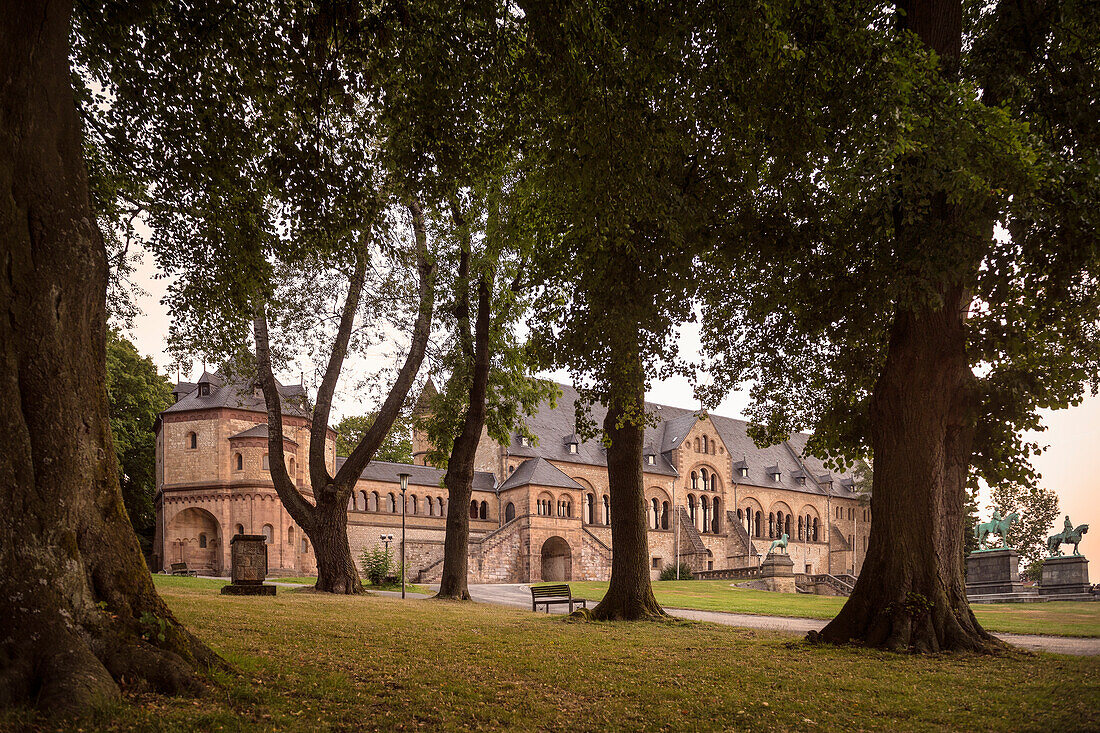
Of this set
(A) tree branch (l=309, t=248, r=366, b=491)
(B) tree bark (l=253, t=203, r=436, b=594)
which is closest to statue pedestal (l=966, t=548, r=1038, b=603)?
(B) tree bark (l=253, t=203, r=436, b=594)

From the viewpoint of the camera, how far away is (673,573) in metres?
56.2

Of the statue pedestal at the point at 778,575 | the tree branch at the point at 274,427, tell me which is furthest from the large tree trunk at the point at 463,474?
the statue pedestal at the point at 778,575

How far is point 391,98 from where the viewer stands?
10.2 meters

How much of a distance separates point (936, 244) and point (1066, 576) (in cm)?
2556

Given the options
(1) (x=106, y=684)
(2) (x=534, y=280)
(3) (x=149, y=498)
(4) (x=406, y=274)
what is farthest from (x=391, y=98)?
(3) (x=149, y=498)

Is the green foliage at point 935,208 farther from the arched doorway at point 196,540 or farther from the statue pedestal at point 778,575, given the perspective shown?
the arched doorway at point 196,540

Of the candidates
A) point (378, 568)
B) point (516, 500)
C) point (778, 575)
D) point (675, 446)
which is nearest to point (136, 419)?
point (516, 500)

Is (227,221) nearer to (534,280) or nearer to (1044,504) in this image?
(534,280)

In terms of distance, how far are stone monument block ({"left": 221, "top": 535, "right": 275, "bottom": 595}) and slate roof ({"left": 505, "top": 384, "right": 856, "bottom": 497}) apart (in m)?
33.6

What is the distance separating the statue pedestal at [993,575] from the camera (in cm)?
2844

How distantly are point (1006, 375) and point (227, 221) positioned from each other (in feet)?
37.6

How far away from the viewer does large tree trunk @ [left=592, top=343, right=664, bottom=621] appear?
590 inches

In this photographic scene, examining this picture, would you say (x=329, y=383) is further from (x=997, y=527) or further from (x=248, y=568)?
(x=997, y=527)

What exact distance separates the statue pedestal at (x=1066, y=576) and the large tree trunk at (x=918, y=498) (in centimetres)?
2220
